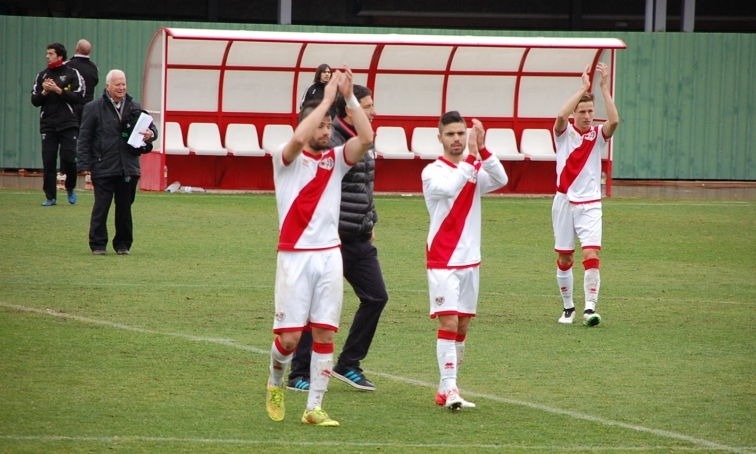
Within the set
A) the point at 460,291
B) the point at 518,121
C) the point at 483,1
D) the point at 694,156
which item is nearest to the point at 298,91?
the point at 518,121

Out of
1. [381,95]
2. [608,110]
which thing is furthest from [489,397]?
[381,95]

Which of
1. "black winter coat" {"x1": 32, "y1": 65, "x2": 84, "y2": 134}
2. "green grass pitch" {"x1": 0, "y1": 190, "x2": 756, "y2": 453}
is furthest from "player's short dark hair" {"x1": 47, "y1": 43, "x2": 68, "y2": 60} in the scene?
"green grass pitch" {"x1": 0, "y1": 190, "x2": 756, "y2": 453}

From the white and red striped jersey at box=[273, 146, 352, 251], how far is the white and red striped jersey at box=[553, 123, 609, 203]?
4.41 meters

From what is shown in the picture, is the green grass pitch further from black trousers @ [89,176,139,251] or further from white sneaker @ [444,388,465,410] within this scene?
black trousers @ [89,176,139,251]

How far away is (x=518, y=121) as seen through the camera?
78.1 feet

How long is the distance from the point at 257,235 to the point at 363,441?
983 centimetres

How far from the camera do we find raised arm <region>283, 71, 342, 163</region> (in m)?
6.71

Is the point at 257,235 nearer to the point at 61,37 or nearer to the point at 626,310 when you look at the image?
the point at 626,310

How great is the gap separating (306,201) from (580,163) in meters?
4.63

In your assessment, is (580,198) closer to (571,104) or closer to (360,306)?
(571,104)

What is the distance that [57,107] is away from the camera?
18.1 m

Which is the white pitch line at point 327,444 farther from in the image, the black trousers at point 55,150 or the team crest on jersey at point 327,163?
the black trousers at point 55,150

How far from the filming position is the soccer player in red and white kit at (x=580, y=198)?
35.3 feet

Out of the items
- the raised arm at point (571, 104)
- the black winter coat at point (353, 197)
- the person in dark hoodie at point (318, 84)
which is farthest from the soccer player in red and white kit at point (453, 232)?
the raised arm at point (571, 104)
